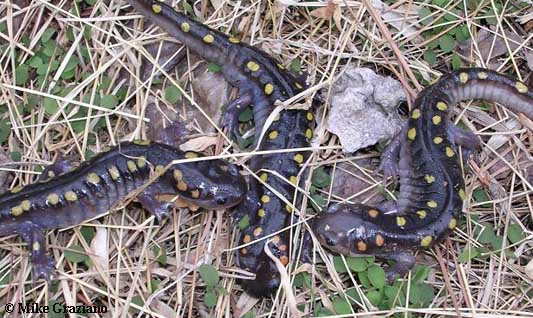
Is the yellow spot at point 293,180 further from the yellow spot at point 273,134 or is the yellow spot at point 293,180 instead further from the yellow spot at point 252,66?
the yellow spot at point 252,66

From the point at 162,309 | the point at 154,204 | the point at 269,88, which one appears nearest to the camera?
the point at 162,309

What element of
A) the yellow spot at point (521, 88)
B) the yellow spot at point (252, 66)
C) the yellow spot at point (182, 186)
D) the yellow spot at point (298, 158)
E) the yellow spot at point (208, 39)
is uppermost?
the yellow spot at point (208, 39)

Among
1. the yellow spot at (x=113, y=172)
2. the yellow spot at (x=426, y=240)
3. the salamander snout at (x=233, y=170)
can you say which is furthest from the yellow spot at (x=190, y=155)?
the yellow spot at (x=426, y=240)

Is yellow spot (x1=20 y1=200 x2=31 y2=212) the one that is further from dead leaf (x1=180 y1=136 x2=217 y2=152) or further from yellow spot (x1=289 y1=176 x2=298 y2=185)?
yellow spot (x1=289 y1=176 x2=298 y2=185)

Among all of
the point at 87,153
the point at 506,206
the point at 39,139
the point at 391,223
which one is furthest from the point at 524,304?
the point at 39,139

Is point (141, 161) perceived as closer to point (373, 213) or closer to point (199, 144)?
point (199, 144)

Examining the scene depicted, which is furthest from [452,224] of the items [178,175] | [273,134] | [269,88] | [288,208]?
[178,175]

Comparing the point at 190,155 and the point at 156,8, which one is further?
the point at 156,8

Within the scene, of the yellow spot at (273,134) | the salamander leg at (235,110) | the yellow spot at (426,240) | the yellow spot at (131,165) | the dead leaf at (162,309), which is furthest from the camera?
the salamander leg at (235,110)
